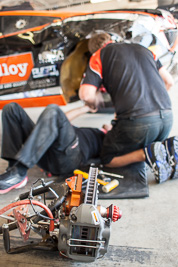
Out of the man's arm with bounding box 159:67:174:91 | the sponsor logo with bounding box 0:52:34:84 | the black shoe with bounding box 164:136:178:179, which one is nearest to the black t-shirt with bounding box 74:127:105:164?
the black shoe with bounding box 164:136:178:179

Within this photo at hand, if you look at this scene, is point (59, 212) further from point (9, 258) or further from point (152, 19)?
point (152, 19)

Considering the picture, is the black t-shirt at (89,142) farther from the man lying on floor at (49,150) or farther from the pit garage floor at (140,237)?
the pit garage floor at (140,237)

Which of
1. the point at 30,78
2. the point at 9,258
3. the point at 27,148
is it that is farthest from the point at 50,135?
the point at 30,78

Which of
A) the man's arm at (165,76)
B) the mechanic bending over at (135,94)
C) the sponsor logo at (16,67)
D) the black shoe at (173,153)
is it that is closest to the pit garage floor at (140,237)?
the black shoe at (173,153)

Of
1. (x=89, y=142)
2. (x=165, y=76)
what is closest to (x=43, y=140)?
(x=89, y=142)

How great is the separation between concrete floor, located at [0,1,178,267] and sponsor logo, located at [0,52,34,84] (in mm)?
1457

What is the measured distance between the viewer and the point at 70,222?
92cm

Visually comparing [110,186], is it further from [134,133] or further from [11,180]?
[11,180]

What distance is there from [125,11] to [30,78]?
121 centimetres

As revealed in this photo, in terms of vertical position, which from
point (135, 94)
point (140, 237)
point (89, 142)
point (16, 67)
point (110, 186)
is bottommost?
point (140, 237)

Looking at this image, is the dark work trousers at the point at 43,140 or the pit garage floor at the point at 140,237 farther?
the dark work trousers at the point at 43,140

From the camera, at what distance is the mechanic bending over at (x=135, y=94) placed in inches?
68.9

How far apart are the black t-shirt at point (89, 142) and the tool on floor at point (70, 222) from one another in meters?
0.76

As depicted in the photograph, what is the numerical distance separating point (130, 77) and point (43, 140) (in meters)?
0.76
